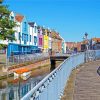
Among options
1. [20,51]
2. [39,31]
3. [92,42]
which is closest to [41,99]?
[20,51]

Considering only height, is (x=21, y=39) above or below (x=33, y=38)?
below

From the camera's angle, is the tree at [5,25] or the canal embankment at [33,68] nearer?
the canal embankment at [33,68]

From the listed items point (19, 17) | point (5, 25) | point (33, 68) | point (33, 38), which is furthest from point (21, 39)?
point (5, 25)

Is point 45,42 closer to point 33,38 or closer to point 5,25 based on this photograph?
point 33,38

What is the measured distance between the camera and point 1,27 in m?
47.6

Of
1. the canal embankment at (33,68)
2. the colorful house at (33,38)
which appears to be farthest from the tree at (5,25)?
the colorful house at (33,38)

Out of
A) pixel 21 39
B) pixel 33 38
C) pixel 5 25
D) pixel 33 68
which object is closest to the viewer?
pixel 5 25

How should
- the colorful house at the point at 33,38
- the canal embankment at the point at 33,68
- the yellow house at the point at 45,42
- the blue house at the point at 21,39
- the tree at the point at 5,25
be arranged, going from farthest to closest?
the yellow house at the point at 45,42 → the colorful house at the point at 33,38 → the blue house at the point at 21,39 → the tree at the point at 5,25 → the canal embankment at the point at 33,68

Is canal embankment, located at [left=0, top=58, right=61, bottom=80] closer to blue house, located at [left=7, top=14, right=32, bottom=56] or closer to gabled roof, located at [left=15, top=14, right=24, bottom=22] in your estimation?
blue house, located at [left=7, top=14, right=32, bottom=56]

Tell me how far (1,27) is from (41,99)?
40651 millimetres

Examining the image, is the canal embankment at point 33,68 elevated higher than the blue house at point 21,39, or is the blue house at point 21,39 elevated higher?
the blue house at point 21,39

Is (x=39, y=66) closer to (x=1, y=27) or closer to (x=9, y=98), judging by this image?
(x=1, y=27)

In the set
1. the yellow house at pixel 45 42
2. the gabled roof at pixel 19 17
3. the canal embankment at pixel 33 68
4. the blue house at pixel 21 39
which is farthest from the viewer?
the yellow house at pixel 45 42

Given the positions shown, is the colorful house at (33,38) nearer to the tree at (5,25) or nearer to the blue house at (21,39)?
the blue house at (21,39)
